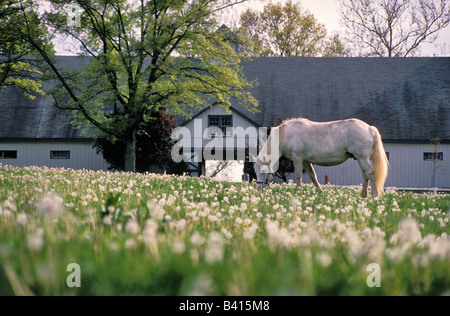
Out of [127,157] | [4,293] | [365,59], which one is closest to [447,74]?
[365,59]

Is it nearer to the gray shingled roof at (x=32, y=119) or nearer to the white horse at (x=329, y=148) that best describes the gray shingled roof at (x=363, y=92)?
the gray shingled roof at (x=32, y=119)

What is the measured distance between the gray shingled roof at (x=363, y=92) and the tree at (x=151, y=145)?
7.82 m

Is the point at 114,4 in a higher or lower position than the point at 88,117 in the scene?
higher

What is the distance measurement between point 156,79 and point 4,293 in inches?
885

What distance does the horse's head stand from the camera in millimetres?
12414

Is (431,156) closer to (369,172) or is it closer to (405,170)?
(405,170)

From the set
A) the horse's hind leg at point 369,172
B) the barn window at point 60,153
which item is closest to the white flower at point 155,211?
the horse's hind leg at point 369,172

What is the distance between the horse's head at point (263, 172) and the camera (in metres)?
12.4

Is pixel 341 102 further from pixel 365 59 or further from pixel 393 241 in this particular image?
pixel 393 241

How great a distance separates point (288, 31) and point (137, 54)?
3308cm

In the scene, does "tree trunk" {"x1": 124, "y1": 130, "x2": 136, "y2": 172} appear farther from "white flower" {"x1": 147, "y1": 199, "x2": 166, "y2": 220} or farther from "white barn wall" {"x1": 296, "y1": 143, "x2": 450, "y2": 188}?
"white flower" {"x1": 147, "y1": 199, "x2": 166, "y2": 220}

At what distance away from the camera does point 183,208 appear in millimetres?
6285

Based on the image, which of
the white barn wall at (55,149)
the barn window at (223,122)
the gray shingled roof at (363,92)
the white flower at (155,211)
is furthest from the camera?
the white barn wall at (55,149)

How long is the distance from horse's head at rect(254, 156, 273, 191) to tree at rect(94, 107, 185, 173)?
17.3 meters
